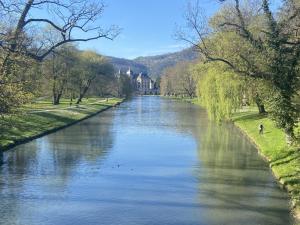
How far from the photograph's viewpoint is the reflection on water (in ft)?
56.9

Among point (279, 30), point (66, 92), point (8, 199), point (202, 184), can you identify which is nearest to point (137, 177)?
point (202, 184)

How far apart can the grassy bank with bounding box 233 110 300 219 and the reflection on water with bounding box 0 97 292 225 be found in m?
0.48

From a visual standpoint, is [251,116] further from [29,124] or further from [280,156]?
[280,156]

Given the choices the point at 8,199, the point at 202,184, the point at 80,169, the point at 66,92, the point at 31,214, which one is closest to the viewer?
the point at 31,214

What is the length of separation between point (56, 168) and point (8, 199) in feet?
24.3

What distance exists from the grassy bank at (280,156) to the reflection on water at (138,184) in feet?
1.57

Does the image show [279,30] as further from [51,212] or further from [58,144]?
[58,144]

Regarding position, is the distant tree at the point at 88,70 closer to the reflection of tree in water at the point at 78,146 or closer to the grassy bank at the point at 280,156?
the reflection of tree in water at the point at 78,146

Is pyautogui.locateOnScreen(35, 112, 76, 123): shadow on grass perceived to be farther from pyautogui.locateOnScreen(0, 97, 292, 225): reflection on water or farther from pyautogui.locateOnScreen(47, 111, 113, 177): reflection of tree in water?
pyautogui.locateOnScreen(0, 97, 292, 225): reflection on water

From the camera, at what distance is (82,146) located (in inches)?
1414

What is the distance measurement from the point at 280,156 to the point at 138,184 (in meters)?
9.05

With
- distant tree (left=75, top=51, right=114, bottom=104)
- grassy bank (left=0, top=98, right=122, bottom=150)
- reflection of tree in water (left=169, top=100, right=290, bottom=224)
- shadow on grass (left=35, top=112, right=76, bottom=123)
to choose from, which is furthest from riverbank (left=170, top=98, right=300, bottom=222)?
distant tree (left=75, top=51, right=114, bottom=104)

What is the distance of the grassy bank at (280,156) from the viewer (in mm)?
20606

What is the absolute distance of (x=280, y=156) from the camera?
27547 mm
